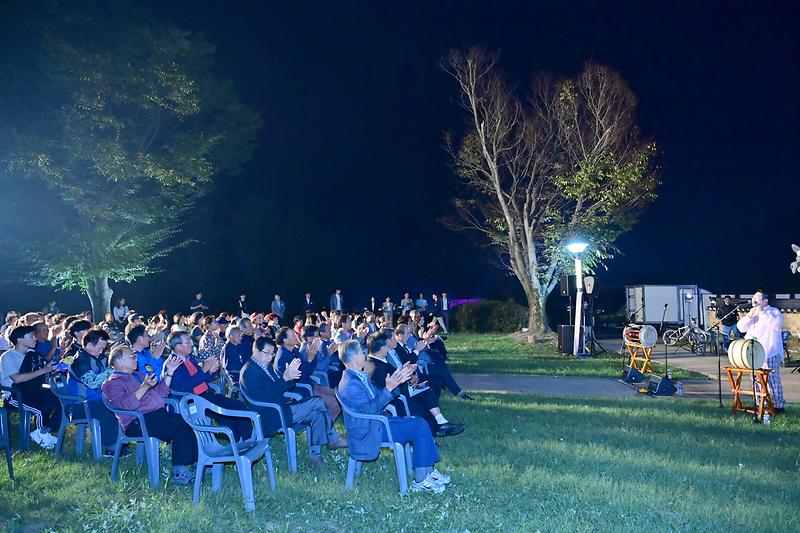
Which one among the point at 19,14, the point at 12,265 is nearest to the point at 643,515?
the point at 19,14

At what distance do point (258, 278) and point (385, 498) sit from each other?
3152cm

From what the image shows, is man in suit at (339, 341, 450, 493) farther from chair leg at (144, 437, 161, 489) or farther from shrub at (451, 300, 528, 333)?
shrub at (451, 300, 528, 333)

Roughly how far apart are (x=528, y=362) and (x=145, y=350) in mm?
9548

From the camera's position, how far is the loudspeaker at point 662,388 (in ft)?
35.7

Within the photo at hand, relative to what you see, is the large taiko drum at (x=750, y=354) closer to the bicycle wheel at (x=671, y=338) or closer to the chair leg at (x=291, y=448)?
the chair leg at (x=291, y=448)

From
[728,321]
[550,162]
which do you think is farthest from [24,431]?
[550,162]

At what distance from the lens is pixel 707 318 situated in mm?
22578

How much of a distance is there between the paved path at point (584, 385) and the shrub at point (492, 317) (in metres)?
12.8

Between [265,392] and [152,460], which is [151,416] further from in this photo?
[265,392]

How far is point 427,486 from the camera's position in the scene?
567 cm

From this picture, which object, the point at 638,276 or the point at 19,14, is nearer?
the point at 19,14

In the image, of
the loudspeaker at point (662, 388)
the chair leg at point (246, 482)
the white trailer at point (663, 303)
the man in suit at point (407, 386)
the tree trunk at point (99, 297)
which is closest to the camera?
the chair leg at point (246, 482)

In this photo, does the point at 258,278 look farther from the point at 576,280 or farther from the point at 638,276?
the point at 638,276

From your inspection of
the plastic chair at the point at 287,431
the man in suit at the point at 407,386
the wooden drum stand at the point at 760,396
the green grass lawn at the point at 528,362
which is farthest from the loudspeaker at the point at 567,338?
the plastic chair at the point at 287,431
